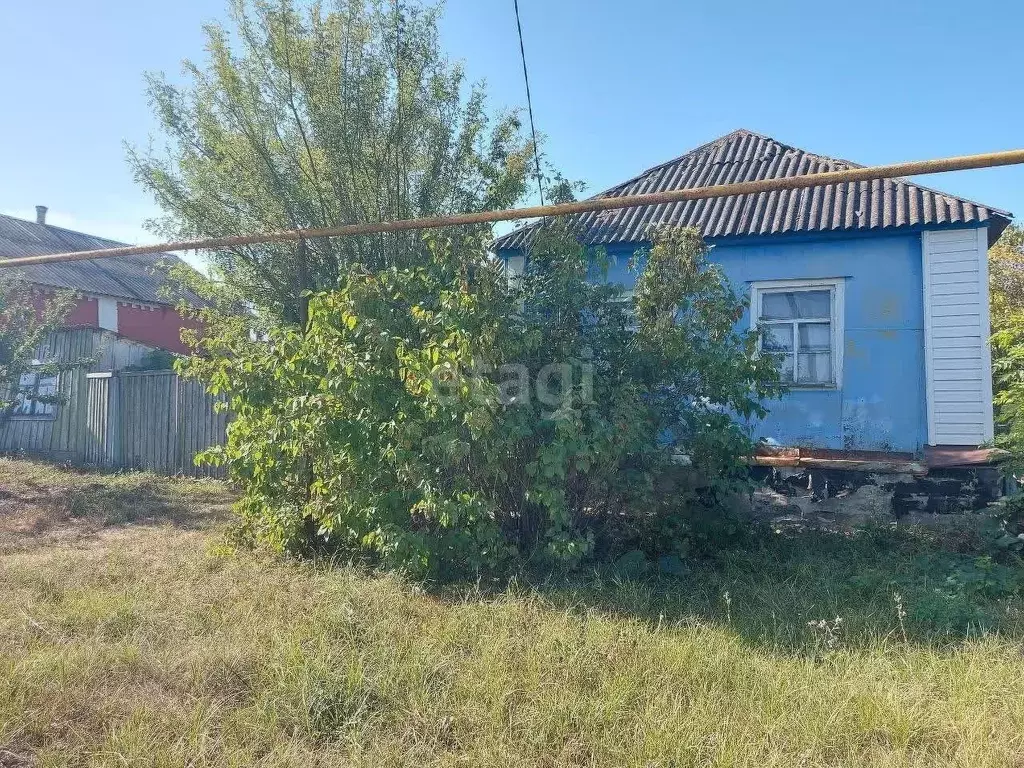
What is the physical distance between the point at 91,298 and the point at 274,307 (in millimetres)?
11982

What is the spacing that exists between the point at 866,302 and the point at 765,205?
1676 millimetres

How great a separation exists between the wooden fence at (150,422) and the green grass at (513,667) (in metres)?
4.43

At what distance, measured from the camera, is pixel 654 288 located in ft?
15.7

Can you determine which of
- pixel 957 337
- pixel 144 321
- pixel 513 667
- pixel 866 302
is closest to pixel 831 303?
pixel 866 302

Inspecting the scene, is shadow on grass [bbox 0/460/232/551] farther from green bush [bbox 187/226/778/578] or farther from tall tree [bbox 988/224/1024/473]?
tall tree [bbox 988/224/1024/473]

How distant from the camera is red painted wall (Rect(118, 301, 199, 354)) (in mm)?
17183

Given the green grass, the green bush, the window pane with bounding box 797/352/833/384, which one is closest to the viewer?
the green grass

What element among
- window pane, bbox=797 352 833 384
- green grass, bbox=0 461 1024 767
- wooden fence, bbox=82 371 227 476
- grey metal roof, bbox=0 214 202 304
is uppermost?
grey metal roof, bbox=0 214 202 304

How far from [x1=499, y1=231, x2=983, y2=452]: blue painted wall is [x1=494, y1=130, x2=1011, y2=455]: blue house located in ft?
0.04

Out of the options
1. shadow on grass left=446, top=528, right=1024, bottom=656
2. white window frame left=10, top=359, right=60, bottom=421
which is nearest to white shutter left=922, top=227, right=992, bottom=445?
shadow on grass left=446, top=528, right=1024, bottom=656

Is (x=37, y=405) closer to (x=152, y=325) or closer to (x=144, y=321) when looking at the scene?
(x=144, y=321)

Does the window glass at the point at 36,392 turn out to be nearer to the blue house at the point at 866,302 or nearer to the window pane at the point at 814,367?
the blue house at the point at 866,302

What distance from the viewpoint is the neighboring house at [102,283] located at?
15883 millimetres

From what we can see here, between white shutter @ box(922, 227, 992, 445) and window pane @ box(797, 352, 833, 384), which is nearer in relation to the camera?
white shutter @ box(922, 227, 992, 445)
